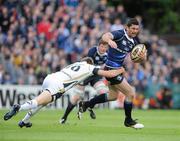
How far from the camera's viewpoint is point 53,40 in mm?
28812

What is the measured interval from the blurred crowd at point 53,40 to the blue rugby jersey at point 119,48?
35.8ft

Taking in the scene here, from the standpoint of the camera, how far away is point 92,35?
29.3 m

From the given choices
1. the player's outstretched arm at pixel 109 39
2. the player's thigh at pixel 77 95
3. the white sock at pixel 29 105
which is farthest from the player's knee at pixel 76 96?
the white sock at pixel 29 105

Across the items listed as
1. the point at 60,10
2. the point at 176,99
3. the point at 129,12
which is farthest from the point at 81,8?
the point at 129,12

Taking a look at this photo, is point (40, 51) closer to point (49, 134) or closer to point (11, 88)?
point (11, 88)

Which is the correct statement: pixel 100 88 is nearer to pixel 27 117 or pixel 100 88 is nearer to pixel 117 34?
pixel 117 34

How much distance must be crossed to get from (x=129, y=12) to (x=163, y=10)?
1.81 m

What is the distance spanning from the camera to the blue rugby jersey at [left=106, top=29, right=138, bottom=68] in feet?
52.5

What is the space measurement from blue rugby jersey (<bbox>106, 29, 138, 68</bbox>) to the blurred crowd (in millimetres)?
10918

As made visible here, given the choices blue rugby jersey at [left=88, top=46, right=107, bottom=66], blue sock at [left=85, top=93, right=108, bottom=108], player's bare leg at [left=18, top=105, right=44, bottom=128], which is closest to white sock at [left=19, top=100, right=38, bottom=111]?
player's bare leg at [left=18, top=105, right=44, bottom=128]

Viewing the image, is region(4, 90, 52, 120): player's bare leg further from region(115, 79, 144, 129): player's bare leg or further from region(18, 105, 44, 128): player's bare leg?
region(115, 79, 144, 129): player's bare leg

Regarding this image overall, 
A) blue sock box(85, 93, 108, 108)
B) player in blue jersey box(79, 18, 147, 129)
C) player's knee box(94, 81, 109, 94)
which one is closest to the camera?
player in blue jersey box(79, 18, 147, 129)

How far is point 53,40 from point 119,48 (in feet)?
42.1

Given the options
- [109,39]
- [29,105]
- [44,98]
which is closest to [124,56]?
[109,39]
